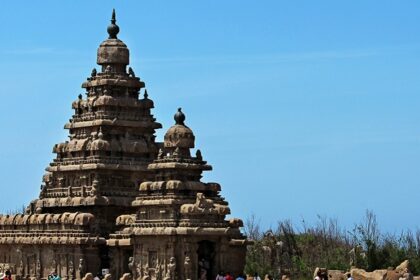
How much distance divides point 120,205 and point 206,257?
27.5 feet

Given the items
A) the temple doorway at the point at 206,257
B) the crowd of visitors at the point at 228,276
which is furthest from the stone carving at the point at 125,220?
the crowd of visitors at the point at 228,276

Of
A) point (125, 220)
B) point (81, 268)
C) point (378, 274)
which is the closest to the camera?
point (378, 274)

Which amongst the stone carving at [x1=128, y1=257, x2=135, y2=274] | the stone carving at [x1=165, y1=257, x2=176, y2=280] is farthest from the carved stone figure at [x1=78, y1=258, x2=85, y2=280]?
the stone carving at [x1=165, y1=257, x2=176, y2=280]

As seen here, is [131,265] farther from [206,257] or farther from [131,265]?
[206,257]

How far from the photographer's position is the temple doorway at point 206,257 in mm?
70375

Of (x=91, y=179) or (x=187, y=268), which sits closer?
(x=187, y=268)

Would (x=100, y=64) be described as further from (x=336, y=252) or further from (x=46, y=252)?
(x=336, y=252)

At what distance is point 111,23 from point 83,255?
15579 mm

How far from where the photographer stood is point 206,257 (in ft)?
233

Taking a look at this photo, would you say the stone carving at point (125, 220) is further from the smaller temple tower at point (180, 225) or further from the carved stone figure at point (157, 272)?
the carved stone figure at point (157, 272)

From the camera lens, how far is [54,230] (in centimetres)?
7631

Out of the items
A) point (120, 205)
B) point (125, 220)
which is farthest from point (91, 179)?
point (125, 220)

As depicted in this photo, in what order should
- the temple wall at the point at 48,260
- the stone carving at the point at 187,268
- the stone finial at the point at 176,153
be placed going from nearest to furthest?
1. the stone carving at the point at 187,268
2. the stone finial at the point at 176,153
3. the temple wall at the point at 48,260

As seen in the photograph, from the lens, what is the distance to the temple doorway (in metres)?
70.4
